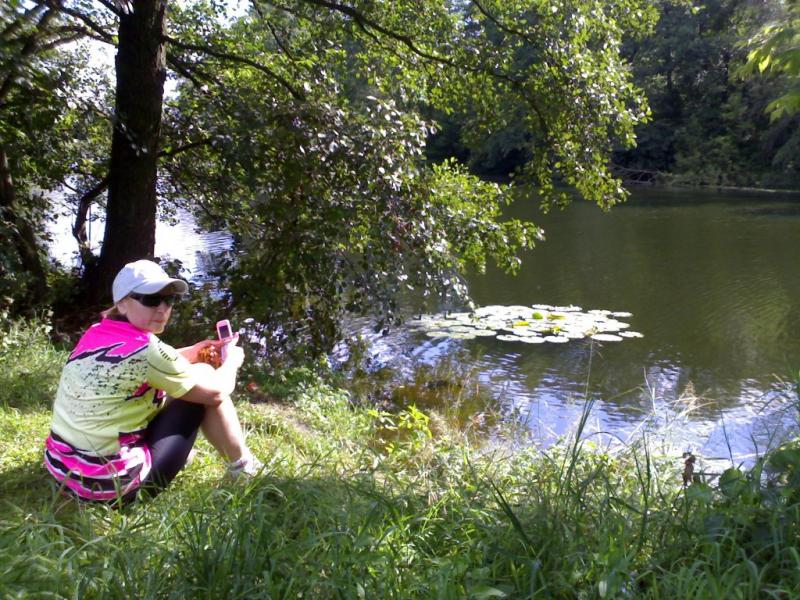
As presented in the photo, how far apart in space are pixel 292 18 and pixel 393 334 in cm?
385

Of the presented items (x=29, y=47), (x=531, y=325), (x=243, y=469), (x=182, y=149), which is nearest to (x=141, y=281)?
(x=243, y=469)

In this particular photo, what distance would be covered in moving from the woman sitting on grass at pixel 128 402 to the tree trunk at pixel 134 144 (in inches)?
137

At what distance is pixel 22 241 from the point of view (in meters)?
6.20

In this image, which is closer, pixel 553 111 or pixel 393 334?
pixel 553 111

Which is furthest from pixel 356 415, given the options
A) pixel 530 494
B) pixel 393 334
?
pixel 393 334

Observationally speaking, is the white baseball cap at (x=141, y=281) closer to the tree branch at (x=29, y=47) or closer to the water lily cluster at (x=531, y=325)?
the tree branch at (x=29, y=47)

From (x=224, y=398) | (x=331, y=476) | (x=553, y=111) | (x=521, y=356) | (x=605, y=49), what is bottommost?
(x=521, y=356)

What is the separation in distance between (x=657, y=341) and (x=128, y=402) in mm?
7907

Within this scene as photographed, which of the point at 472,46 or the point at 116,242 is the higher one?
the point at 472,46

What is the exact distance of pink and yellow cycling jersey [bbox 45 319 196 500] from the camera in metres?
2.60

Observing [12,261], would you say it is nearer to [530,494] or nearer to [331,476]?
[331,476]

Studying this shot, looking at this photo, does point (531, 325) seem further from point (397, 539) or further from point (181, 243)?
point (181, 243)

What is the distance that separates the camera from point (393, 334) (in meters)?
9.66

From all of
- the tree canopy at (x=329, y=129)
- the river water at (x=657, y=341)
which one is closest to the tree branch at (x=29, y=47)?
the tree canopy at (x=329, y=129)
